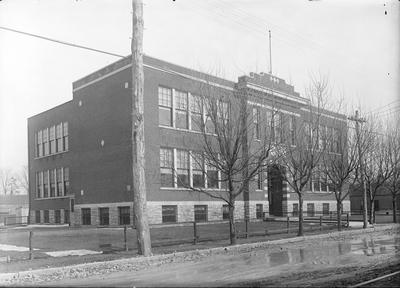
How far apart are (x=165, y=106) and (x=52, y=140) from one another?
16.4 meters

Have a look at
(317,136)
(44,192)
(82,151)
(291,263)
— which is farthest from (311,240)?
(44,192)

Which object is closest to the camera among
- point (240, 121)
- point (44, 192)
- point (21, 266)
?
point (21, 266)

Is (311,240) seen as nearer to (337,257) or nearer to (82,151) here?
(337,257)

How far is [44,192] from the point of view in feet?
143

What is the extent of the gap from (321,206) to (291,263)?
32.2 metres

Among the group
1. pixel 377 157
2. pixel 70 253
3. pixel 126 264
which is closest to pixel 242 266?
pixel 126 264

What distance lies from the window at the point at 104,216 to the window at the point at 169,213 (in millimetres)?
4339

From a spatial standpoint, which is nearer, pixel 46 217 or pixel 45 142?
pixel 46 217

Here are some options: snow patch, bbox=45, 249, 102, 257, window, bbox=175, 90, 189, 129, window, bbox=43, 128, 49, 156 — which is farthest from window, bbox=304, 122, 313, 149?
window, bbox=43, 128, 49, 156

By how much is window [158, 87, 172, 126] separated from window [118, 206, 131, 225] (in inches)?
240

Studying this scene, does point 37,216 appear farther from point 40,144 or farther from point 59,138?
point 59,138

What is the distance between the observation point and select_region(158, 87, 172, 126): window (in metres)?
30.4

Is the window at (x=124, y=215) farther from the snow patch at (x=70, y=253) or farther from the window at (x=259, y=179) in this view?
the snow patch at (x=70, y=253)

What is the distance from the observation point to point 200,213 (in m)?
32.5
